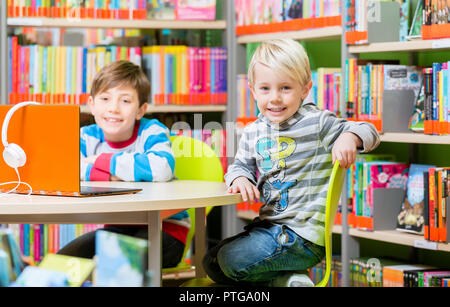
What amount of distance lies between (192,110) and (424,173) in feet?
4.35

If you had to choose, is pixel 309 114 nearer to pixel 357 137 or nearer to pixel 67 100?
pixel 357 137

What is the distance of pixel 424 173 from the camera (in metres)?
2.86

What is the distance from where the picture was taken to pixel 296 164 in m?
2.18

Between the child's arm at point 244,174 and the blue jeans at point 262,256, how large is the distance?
0.46 feet

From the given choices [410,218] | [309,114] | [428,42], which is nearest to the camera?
[309,114]

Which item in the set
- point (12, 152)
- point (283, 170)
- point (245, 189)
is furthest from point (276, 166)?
point (12, 152)

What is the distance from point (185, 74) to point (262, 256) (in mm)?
1868

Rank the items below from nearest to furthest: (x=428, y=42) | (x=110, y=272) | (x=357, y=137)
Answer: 1. (x=110, y=272)
2. (x=357, y=137)
3. (x=428, y=42)

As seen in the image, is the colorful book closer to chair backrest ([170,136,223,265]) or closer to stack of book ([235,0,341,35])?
stack of book ([235,0,341,35])

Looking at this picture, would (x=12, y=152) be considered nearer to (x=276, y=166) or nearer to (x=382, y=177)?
(x=276, y=166)

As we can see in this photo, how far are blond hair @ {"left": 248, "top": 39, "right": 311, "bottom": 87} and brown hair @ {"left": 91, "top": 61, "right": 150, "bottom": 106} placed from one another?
48 cm

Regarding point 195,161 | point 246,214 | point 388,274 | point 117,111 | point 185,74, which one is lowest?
point 388,274

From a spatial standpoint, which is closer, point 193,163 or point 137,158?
point 137,158

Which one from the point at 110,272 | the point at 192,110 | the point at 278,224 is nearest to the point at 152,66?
the point at 192,110
